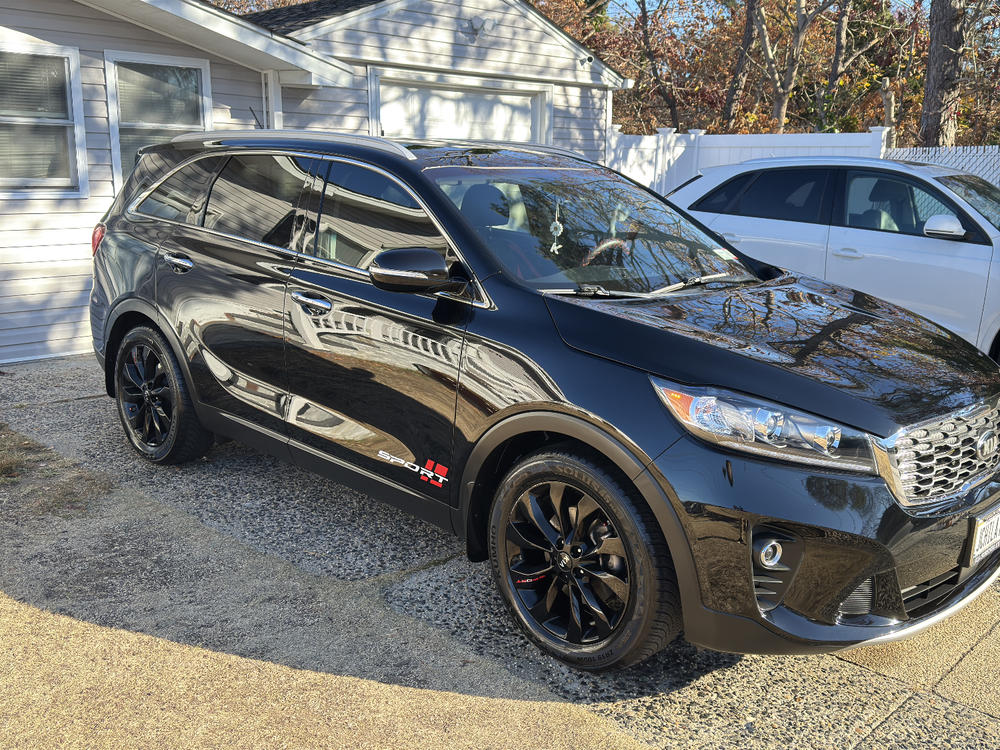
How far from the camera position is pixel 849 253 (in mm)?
7348

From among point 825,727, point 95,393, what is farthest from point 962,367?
point 95,393

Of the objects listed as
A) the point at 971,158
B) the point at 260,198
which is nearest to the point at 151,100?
the point at 260,198

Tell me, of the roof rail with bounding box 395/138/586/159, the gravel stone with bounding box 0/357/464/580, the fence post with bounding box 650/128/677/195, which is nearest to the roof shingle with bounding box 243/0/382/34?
the gravel stone with bounding box 0/357/464/580

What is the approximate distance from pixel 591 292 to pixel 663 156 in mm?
12804

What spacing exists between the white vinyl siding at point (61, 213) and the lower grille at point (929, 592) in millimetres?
7771

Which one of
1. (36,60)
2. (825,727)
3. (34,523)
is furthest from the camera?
(36,60)

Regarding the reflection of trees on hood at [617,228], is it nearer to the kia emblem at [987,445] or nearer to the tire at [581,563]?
the tire at [581,563]

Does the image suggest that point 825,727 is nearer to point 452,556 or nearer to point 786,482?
point 786,482

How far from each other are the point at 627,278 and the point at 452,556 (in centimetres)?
148

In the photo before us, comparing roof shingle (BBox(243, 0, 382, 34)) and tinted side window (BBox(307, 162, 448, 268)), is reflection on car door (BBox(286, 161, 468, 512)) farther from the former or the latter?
roof shingle (BBox(243, 0, 382, 34))

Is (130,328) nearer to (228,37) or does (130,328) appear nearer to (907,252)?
(228,37)

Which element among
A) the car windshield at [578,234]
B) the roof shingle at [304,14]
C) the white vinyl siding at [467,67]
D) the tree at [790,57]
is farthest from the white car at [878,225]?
the tree at [790,57]

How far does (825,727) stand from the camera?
10.1ft

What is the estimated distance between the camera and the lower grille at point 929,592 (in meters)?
3.05
